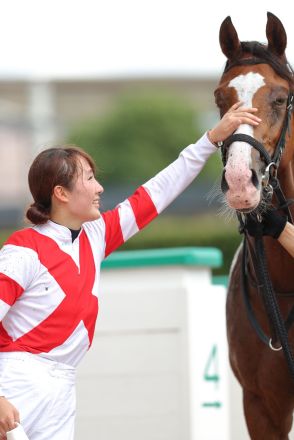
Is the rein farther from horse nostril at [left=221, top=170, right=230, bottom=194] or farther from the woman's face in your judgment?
the woman's face

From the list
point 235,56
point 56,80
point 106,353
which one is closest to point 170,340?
point 106,353

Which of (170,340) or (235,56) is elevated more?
(235,56)

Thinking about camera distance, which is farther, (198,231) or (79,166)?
(198,231)

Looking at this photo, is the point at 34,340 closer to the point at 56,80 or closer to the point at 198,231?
the point at 198,231

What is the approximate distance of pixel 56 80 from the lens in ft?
159

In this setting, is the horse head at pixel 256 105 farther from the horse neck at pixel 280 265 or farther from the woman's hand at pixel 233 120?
the horse neck at pixel 280 265

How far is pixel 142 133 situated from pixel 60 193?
33744 millimetres

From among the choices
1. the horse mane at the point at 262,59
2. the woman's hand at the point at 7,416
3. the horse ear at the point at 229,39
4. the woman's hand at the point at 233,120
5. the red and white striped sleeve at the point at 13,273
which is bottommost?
the woman's hand at the point at 7,416

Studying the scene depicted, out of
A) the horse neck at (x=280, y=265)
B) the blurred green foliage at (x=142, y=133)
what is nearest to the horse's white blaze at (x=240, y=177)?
the horse neck at (x=280, y=265)

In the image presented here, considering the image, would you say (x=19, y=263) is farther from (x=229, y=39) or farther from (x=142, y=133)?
(x=142, y=133)

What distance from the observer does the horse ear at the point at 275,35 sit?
11.6 feet

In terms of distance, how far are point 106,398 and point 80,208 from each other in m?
2.00

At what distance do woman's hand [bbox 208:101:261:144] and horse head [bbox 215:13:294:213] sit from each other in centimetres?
2

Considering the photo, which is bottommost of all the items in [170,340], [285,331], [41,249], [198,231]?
[198,231]
